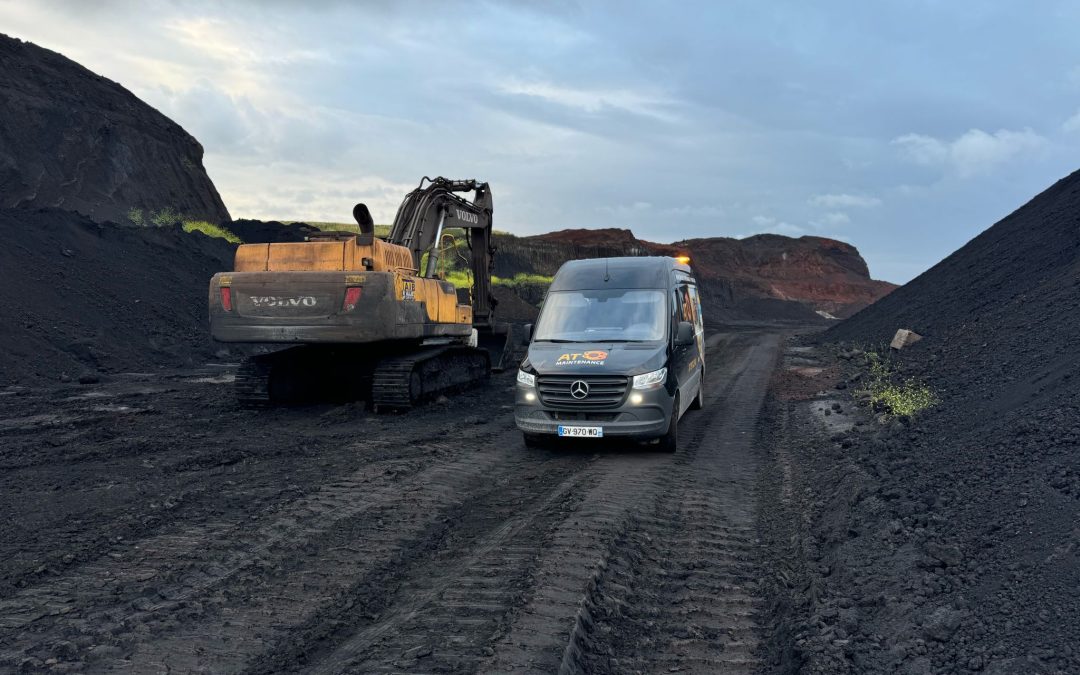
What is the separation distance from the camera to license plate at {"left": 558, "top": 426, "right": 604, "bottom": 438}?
8727 millimetres

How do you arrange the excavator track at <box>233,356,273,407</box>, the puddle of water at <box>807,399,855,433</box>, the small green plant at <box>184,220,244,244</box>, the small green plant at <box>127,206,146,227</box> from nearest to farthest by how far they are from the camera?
the puddle of water at <box>807,399,855,433</box>
the excavator track at <box>233,356,273,407</box>
the small green plant at <box>127,206,146,227</box>
the small green plant at <box>184,220,244,244</box>

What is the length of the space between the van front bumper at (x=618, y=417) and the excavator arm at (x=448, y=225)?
6050mm

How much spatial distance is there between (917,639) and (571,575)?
2.11 meters

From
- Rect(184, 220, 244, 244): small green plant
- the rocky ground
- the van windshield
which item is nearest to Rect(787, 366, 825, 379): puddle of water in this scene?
the rocky ground

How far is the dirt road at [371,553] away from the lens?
162 inches

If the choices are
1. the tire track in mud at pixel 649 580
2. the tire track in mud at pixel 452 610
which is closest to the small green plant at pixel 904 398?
the tire track in mud at pixel 649 580

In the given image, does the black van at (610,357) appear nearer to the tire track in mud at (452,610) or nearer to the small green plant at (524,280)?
the tire track in mud at (452,610)

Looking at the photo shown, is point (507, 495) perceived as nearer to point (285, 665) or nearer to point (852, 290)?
point (285, 665)

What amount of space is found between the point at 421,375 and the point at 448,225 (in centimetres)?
412

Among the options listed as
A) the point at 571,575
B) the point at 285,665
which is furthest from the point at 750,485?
the point at 285,665

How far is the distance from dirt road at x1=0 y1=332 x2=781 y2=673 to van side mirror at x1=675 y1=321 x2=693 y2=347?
1390mm

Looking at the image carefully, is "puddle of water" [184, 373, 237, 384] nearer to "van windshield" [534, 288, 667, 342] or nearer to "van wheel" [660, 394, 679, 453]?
"van windshield" [534, 288, 667, 342]

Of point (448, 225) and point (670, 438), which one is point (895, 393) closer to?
point (670, 438)

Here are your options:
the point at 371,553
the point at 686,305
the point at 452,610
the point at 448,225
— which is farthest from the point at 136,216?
the point at 452,610
